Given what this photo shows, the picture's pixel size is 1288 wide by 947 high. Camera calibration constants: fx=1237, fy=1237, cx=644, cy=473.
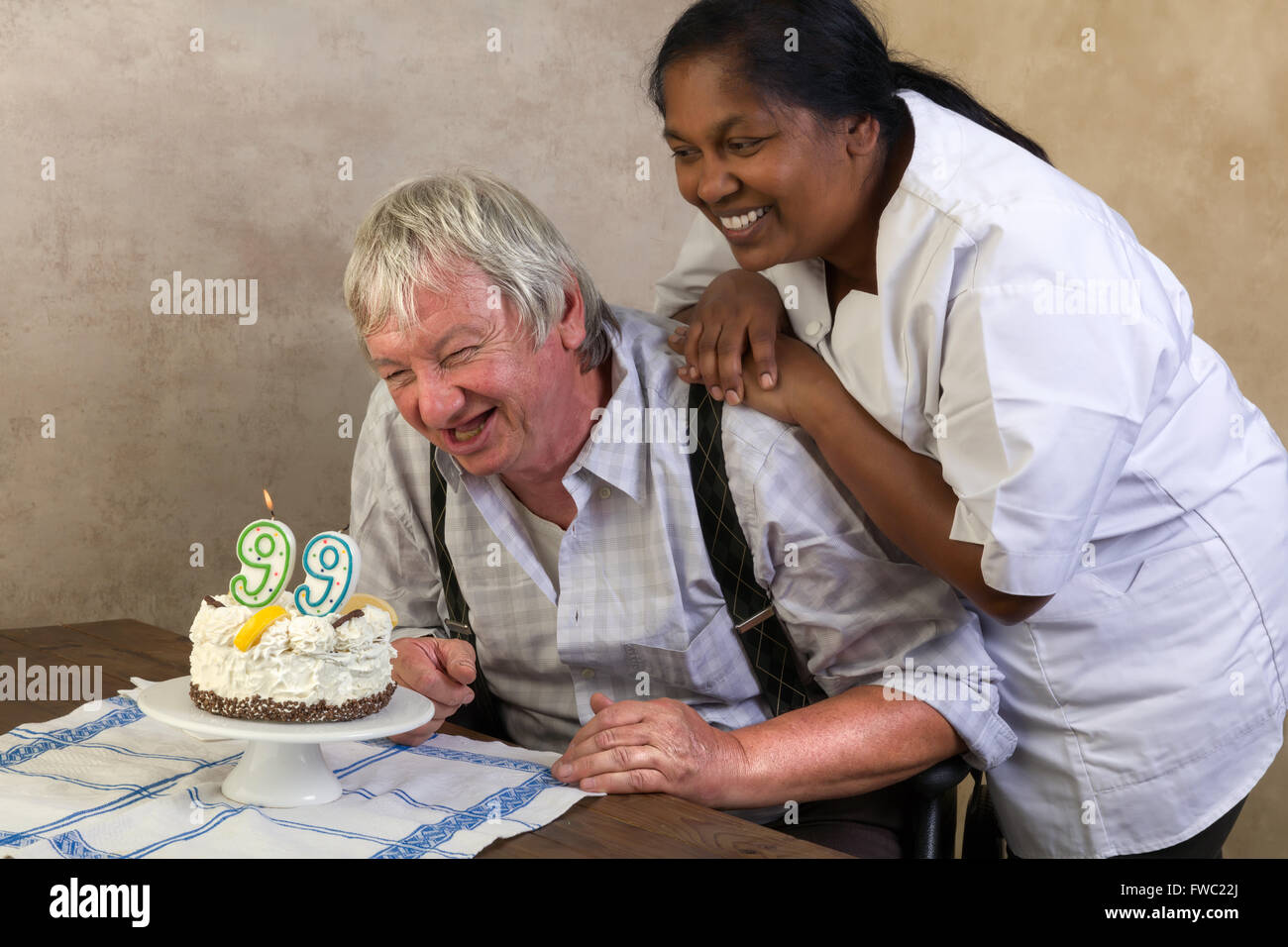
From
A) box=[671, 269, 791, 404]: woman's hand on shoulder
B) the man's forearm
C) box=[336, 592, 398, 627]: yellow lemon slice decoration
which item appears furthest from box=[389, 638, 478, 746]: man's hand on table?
box=[671, 269, 791, 404]: woman's hand on shoulder

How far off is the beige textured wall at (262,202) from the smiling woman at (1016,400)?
917mm

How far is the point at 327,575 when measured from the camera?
1.41m

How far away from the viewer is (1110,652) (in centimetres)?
163

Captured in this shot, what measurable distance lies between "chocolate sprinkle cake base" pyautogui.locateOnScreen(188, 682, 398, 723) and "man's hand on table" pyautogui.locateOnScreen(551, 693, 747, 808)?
28 cm

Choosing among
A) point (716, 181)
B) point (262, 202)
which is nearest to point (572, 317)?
point (716, 181)

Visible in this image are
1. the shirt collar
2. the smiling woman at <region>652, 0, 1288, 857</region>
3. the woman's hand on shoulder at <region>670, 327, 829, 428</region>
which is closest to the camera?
the smiling woman at <region>652, 0, 1288, 857</region>

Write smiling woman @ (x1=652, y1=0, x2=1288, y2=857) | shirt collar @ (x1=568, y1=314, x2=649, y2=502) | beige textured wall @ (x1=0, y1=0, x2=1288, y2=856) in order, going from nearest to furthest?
smiling woman @ (x1=652, y1=0, x2=1288, y2=857), shirt collar @ (x1=568, y1=314, x2=649, y2=502), beige textured wall @ (x1=0, y1=0, x2=1288, y2=856)

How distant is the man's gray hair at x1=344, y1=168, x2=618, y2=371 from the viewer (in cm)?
159

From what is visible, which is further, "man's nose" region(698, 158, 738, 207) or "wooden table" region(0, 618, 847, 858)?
"man's nose" region(698, 158, 738, 207)

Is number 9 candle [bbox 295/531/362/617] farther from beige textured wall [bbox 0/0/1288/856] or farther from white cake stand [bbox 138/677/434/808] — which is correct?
beige textured wall [bbox 0/0/1288/856]

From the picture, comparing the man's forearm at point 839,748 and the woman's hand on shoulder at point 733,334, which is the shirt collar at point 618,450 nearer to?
the woman's hand on shoulder at point 733,334

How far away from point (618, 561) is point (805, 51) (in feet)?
2.39

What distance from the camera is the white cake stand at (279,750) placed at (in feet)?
4.26

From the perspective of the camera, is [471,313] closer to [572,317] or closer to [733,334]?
[572,317]
